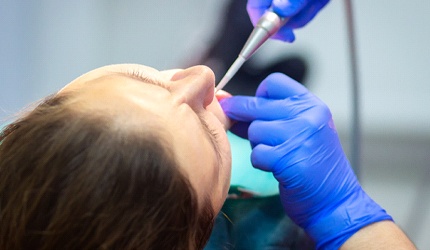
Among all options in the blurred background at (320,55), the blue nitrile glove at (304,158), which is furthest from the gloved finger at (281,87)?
the blurred background at (320,55)

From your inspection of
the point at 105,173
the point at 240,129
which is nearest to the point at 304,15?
the point at 240,129

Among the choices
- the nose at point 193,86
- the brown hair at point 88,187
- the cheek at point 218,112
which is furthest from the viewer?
the cheek at point 218,112

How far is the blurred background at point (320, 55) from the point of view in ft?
4.09

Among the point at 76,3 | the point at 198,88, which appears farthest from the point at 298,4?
the point at 76,3

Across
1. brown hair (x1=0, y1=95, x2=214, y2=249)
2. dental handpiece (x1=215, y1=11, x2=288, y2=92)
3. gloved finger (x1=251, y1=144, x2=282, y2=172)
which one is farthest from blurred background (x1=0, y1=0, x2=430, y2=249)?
brown hair (x1=0, y1=95, x2=214, y2=249)

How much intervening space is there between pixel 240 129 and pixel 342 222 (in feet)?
0.76

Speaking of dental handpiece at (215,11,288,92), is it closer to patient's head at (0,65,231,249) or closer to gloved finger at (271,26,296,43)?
gloved finger at (271,26,296,43)

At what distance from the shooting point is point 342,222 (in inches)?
34.5

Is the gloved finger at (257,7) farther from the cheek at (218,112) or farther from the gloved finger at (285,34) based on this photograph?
the cheek at (218,112)

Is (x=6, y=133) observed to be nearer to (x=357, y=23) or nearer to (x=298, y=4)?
(x=298, y=4)

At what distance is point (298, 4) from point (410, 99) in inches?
18.8

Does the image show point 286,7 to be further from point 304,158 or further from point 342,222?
point 342,222

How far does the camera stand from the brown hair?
568mm

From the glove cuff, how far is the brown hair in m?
0.36
